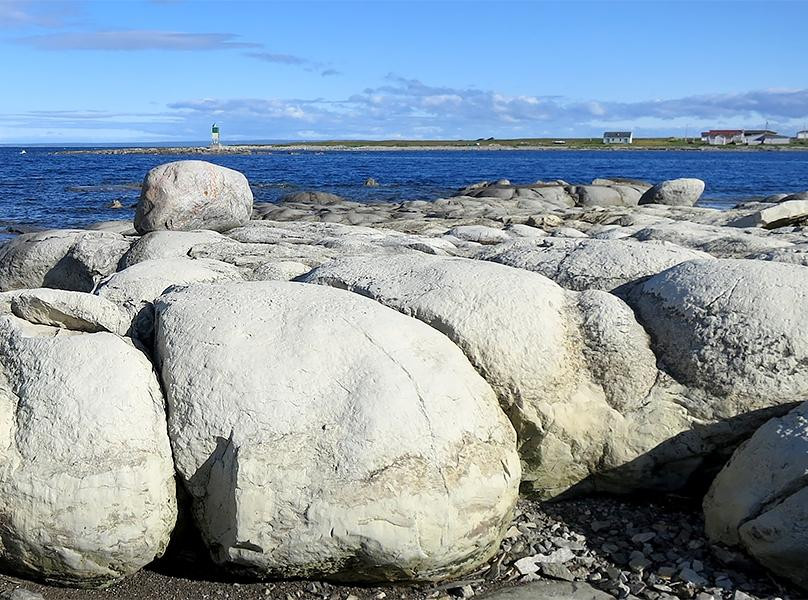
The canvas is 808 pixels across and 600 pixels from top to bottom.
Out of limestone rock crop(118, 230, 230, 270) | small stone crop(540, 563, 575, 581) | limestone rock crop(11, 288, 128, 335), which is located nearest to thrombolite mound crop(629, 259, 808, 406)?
small stone crop(540, 563, 575, 581)

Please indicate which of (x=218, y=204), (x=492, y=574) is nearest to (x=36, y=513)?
(x=492, y=574)

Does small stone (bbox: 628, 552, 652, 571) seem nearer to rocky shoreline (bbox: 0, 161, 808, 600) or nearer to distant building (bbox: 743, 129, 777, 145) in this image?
rocky shoreline (bbox: 0, 161, 808, 600)

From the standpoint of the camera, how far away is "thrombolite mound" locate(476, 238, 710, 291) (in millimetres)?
8234

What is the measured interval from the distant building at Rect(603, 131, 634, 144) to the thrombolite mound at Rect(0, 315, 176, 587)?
18514 cm

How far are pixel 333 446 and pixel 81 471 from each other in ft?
5.95

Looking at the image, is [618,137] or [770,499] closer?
[770,499]

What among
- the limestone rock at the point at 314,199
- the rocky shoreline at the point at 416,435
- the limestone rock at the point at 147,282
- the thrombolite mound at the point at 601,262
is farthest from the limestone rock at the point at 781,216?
the limestone rock at the point at 314,199

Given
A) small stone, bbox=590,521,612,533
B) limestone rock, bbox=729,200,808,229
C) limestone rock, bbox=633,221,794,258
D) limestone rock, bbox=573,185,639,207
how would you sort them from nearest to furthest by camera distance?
small stone, bbox=590,521,612,533 < limestone rock, bbox=633,221,794,258 < limestone rock, bbox=729,200,808,229 < limestone rock, bbox=573,185,639,207

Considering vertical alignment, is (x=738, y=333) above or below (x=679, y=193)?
below

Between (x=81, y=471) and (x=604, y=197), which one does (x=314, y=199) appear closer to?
(x=604, y=197)

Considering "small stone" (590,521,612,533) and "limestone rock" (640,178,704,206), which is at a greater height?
"limestone rock" (640,178,704,206)

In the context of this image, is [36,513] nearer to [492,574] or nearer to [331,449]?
[331,449]

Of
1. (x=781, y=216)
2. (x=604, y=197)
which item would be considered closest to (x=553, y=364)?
(x=781, y=216)

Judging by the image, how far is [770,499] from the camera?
5977 millimetres
